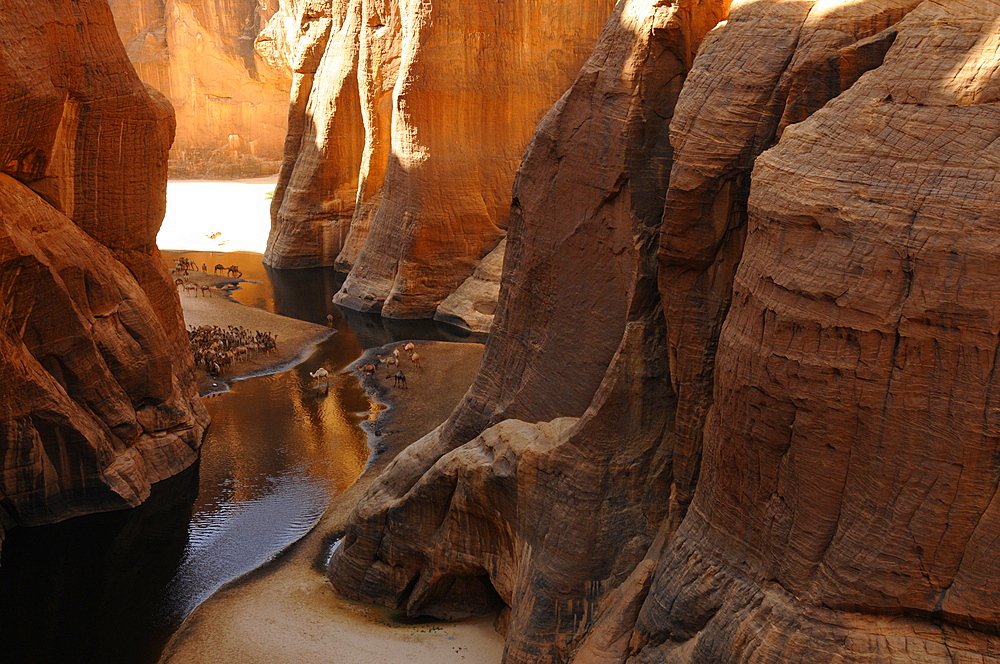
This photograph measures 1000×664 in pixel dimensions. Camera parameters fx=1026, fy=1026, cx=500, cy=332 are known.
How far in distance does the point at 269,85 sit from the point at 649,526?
49.0 meters

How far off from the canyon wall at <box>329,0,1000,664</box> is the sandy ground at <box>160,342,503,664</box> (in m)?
0.65

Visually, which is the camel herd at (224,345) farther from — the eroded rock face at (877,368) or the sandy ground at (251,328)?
the eroded rock face at (877,368)

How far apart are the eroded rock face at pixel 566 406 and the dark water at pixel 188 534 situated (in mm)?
2744

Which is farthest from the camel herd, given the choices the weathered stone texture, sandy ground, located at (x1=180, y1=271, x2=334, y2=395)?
the weathered stone texture

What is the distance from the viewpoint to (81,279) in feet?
53.0

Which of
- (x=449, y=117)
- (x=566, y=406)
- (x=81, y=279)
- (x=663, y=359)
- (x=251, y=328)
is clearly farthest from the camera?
(x=449, y=117)

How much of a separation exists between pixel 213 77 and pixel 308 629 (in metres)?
45.9

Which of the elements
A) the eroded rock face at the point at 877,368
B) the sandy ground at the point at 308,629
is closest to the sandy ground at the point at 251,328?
the sandy ground at the point at 308,629

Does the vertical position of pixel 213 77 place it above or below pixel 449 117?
above

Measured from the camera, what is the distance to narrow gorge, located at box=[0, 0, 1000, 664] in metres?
6.34

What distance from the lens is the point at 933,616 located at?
6516 mm

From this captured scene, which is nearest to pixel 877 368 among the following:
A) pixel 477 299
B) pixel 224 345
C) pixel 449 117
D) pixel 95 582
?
pixel 95 582

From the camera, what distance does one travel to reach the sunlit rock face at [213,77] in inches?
2005

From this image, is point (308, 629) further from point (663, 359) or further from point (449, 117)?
point (449, 117)
